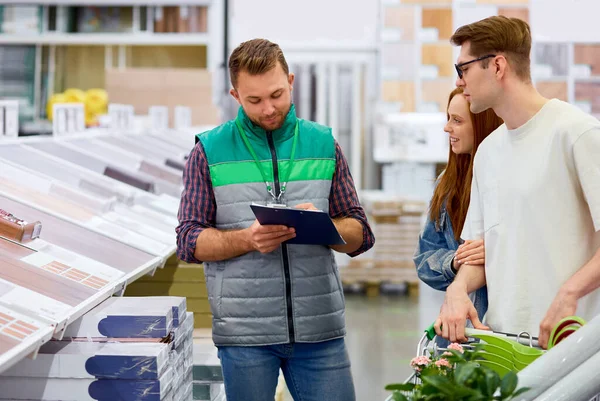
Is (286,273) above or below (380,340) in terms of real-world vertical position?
above

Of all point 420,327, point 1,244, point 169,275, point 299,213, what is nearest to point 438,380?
point 299,213

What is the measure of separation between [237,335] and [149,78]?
266 inches

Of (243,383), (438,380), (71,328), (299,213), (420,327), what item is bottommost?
(420,327)

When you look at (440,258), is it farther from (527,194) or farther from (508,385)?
(508,385)

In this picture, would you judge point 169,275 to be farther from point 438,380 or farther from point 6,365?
point 438,380

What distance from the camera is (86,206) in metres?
3.52

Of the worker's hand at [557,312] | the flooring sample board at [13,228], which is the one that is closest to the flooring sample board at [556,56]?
the flooring sample board at [13,228]

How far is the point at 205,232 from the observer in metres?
2.36

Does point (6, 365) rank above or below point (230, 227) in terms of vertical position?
below

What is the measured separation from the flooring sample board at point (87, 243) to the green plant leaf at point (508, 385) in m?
1.67

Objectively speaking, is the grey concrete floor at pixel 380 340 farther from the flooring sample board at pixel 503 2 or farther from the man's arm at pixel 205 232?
the flooring sample board at pixel 503 2

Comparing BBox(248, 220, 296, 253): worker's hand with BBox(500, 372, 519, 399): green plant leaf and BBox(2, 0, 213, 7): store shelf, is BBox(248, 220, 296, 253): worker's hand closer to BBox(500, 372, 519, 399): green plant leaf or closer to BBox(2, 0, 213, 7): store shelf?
BBox(500, 372, 519, 399): green plant leaf

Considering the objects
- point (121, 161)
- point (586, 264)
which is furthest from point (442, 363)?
point (121, 161)

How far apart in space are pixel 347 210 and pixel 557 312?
803mm
